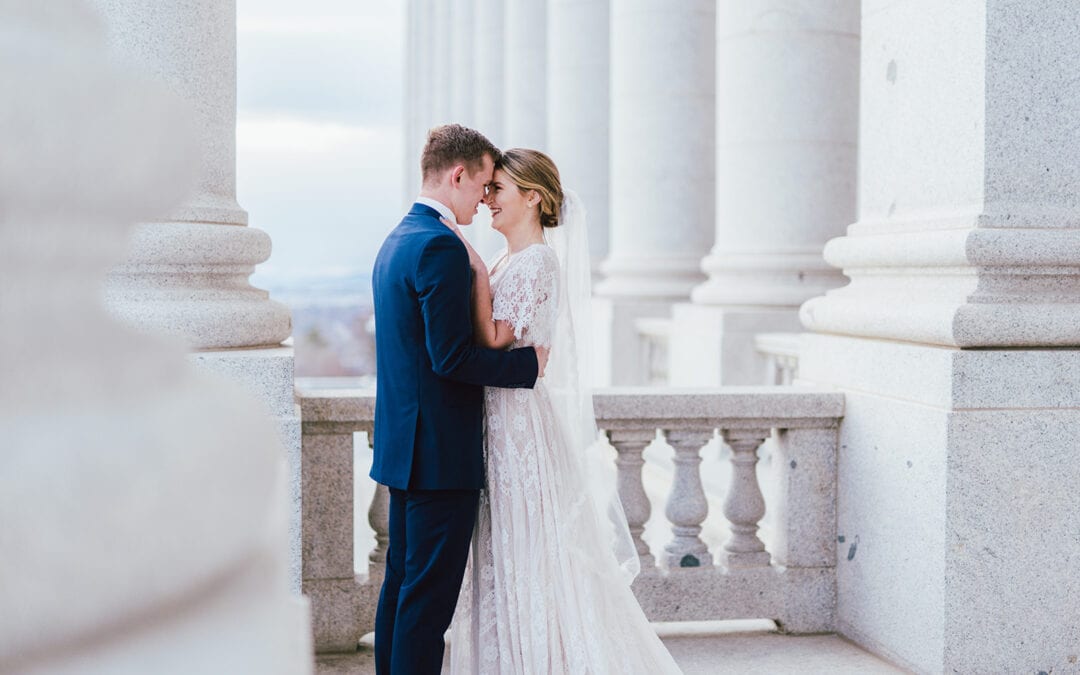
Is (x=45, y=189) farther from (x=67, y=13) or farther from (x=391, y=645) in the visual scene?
(x=391, y=645)

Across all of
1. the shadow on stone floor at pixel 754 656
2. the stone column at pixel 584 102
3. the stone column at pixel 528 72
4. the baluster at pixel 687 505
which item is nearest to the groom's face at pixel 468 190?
the baluster at pixel 687 505

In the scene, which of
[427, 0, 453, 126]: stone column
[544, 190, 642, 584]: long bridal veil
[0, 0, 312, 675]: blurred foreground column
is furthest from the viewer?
[427, 0, 453, 126]: stone column

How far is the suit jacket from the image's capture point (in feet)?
17.7

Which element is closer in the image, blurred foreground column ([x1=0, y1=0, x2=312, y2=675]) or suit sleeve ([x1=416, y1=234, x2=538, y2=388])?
blurred foreground column ([x1=0, y1=0, x2=312, y2=675])

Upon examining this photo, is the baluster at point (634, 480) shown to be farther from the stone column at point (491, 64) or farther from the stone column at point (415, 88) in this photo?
the stone column at point (415, 88)

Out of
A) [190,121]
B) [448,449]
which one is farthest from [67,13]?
[448,449]

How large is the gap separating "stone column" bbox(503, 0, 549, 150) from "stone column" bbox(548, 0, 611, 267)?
231 inches

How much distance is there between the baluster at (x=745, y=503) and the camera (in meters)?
8.03

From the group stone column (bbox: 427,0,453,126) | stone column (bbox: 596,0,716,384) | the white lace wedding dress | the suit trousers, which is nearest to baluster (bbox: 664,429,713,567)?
the white lace wedding dress

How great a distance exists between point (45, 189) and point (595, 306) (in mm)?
18059

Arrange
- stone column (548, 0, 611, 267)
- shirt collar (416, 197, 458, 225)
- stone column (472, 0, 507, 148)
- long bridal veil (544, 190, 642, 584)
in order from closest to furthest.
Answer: shirt collar (416, 197, 458, 225)
long bridal veil (544, 190, 642, 584)
stone column (548, 0, 611, 267)
stone column (472, 0, 507, 148)

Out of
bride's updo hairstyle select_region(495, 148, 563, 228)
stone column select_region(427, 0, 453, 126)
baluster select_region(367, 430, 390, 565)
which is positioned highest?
stone column select_region(427, 0, 453, 126)

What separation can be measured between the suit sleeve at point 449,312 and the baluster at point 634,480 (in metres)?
2.47

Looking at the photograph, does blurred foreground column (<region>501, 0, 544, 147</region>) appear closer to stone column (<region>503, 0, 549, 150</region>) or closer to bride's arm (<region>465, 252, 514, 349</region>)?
stone column (<region>503, 0, 549, 150</region>)
